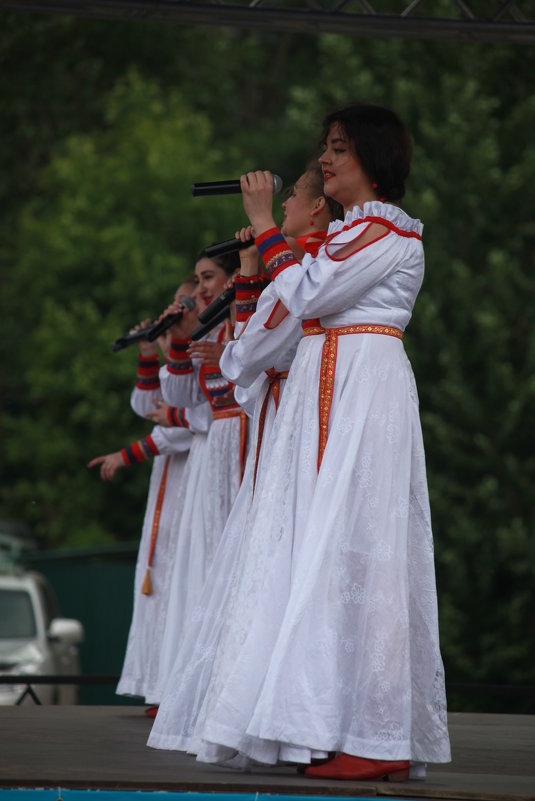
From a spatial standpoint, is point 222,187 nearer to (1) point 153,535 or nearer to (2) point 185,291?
(2) point 185,291

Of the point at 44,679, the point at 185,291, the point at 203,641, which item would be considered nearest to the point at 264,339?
the point at 203,641

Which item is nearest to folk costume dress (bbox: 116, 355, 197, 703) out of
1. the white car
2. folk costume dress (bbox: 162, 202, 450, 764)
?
folk costume dress (bbox: 162, 202, 450, 764)

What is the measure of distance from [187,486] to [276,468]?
79.8 inches

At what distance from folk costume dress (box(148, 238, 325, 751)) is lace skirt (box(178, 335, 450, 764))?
179 millimetres

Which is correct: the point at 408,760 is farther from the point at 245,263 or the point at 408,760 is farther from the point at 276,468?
the point at 245,263

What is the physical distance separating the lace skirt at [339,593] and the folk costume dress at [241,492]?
0.18 m

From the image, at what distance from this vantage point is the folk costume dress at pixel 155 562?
650 centimetres

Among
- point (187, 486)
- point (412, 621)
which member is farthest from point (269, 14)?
point (412, 621)

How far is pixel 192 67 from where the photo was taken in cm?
2602

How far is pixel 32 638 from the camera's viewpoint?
10477 millimetres

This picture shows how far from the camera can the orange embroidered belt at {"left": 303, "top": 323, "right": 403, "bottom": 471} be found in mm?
4164

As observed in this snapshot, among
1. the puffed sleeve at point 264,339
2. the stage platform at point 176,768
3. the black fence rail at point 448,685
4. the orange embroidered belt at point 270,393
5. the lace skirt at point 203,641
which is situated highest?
the puffed sleeve at point 264,339

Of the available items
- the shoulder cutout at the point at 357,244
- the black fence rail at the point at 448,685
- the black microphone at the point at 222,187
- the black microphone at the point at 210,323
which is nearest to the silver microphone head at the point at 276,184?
the black microphone at the point at 222,187

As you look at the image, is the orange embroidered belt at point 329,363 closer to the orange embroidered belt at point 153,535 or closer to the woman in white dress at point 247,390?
the woman in white dress at point 247,390
